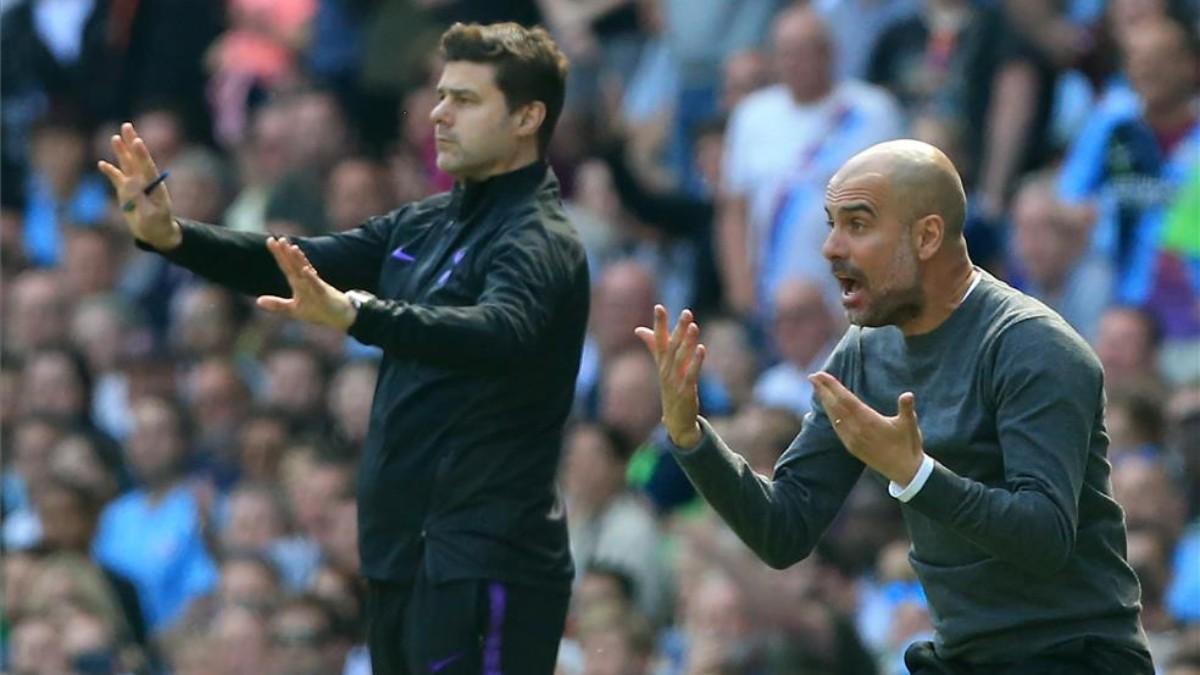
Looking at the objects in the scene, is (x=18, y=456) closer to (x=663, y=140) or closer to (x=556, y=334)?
(x=663, y=140)

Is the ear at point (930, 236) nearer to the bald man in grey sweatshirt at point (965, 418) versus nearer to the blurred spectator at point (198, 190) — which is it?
the bald man in grey sweatshirt at point (965, 418)

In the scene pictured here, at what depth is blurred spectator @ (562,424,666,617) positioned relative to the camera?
1061 cm

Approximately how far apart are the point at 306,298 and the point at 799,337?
514cm

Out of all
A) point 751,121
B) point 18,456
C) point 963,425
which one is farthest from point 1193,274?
point 18,456

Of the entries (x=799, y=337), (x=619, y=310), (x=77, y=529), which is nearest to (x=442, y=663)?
(x=799, y=337)

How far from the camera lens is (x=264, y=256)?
6891 mm

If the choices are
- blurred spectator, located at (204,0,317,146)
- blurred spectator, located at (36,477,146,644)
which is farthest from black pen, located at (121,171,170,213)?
blurred spectator, located at (204,0,317,146)

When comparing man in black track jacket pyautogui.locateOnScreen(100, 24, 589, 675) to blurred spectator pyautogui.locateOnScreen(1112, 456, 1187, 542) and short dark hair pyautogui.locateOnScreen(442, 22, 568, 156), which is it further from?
blurred spectator pyautogui.locateOnScreen(1112, 456, 1187, 542)

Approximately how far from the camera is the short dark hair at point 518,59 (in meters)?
7.00

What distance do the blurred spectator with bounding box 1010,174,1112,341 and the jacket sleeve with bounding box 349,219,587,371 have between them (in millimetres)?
3943

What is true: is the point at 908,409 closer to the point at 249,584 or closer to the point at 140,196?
the point at 140,196

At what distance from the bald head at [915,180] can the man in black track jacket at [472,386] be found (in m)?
1.14

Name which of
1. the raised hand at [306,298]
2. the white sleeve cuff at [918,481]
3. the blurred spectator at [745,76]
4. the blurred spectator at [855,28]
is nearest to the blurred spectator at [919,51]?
the blurred spectator at [855,28]

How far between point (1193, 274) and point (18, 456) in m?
5.96
